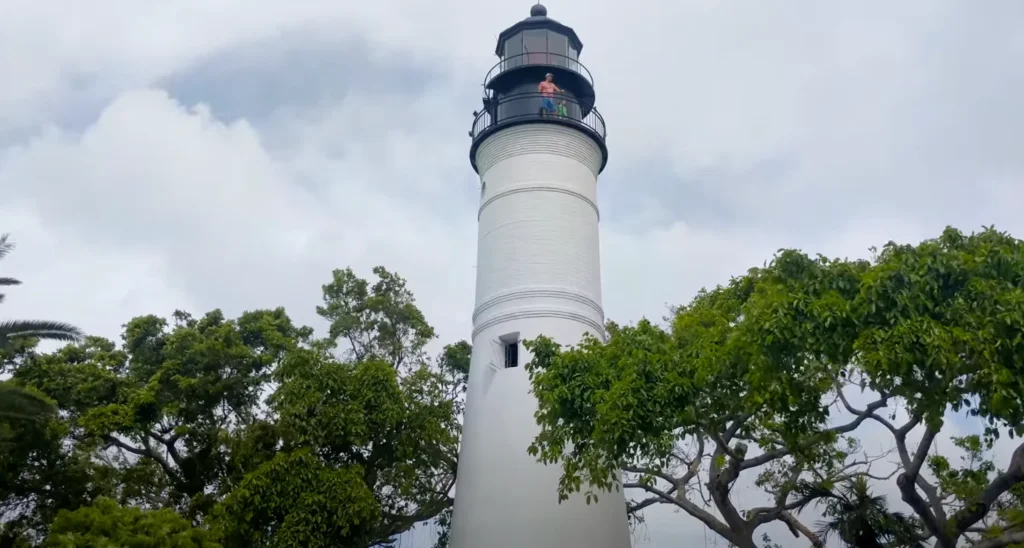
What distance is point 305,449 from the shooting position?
16250 millimetres

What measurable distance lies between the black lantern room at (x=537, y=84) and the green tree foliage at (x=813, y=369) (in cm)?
709

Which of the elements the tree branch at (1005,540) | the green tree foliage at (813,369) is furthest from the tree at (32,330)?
the tree branch at (1005,540)

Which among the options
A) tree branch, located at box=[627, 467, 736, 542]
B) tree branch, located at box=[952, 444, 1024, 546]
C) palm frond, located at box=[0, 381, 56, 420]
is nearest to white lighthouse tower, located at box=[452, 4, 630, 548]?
tree branch, located at box=[627, 467, 736, 542]

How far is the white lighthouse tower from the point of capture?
16.3 meters

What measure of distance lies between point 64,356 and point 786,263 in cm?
1500

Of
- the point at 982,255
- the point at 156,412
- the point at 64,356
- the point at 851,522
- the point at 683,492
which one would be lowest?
the point at 851,522

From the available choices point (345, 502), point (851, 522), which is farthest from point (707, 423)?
point (345, 502)

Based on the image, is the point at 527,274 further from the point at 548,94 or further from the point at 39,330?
the point at 39,330

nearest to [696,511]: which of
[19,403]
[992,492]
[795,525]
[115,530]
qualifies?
[795,525]

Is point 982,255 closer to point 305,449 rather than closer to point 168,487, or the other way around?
point 305,449

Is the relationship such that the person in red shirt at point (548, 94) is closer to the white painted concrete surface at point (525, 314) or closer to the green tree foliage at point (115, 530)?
the white painted concrete surface at point (525, 314)

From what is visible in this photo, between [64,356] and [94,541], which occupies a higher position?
[64,356]

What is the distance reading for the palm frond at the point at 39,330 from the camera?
43.9 ft

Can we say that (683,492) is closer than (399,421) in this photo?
Yes
